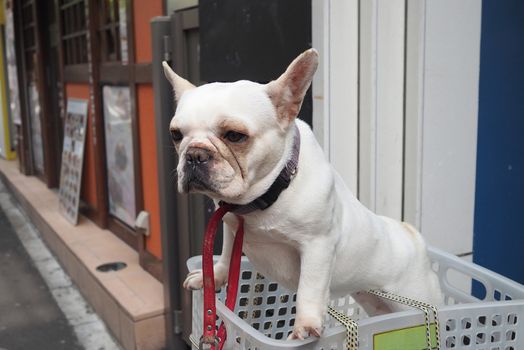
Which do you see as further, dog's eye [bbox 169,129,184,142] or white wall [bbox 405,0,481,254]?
white wall [bbox 405,0,481,254]

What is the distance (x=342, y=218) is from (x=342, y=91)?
0.73 metres

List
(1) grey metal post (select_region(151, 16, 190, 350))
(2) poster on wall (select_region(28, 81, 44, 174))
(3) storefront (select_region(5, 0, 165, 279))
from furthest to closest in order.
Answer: (2) poster on wall (select_region(28, 81, 44, 174))
(3) storefront (select_region(5, 0, 165, 279))
(1) grey metal post (select_region(151, 16, 190, 350))

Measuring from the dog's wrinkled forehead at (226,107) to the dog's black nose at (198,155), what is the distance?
0.06 meters

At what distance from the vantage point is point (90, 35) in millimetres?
4844

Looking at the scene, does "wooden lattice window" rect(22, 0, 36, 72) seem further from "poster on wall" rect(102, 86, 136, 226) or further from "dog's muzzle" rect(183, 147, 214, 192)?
"dog's muzzle" rect(183, 147, 214, 192)

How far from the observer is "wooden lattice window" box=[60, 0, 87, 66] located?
5340 millimetres

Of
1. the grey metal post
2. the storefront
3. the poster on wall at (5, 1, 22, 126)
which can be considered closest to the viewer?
the grey metal post

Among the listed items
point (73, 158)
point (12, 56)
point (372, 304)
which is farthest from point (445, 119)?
point (12, 56)

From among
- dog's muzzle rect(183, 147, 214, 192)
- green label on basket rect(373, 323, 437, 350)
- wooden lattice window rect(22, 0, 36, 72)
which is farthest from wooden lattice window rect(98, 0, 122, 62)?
green label on basket rect(373, 323, 437, 350)

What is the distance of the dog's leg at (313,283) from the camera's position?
1.25 meters

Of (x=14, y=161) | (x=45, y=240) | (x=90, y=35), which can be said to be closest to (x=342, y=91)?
(x=90, y=35)

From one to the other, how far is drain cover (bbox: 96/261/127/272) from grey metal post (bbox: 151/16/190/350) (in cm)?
83

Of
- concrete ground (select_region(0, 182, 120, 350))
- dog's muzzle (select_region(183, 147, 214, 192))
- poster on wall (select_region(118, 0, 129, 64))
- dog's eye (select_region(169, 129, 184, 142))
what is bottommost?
concrete ground (select_region(0, 182, 120, 350))

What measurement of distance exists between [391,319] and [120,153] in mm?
3703
